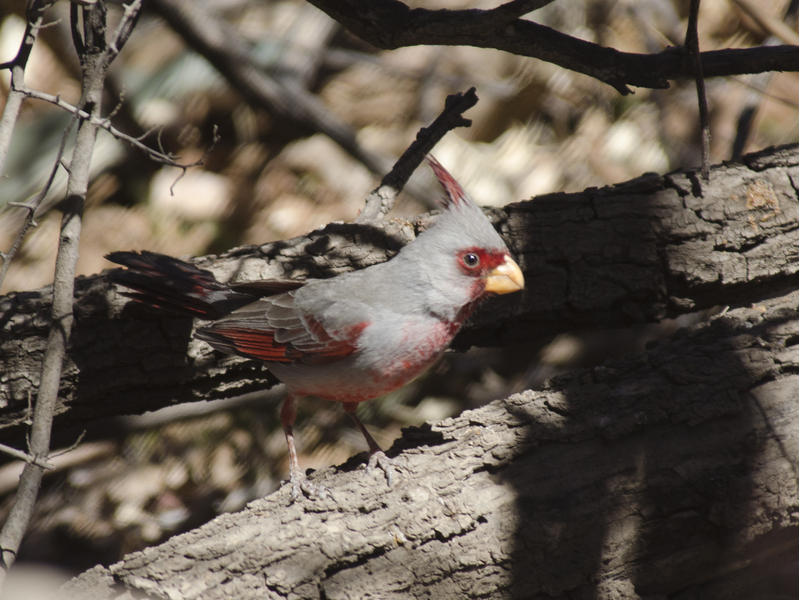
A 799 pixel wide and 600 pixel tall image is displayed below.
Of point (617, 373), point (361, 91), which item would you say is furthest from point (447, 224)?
point (361, 91)

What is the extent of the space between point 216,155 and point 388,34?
2.95 m

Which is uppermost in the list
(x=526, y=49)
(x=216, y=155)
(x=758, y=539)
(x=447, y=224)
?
(x=216, y=155)

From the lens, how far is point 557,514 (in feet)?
8.30

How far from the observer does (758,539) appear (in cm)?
262

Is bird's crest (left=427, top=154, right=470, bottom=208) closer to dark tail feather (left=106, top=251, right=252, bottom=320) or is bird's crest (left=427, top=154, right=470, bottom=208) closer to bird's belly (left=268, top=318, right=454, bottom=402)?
bird's belly (left=268, top=318, right=454, bottom=402)

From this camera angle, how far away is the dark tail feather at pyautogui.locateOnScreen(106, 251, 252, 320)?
3035 mm

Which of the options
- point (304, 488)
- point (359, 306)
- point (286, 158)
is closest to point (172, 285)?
point (359, 306)

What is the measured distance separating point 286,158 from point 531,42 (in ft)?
9.98

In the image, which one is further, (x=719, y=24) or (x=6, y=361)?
(x=719, y=24)

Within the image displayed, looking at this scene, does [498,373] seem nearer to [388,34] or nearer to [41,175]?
[388,34]

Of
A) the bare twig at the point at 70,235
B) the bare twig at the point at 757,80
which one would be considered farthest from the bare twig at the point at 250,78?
the bare twig at the point at 757,80

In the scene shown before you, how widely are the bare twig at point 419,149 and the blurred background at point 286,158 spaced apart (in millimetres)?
1465

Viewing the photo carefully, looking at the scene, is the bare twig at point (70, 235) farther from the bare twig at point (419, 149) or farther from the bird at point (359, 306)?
the bare twig at point (419, 149)

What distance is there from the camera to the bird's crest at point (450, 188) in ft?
10.3
